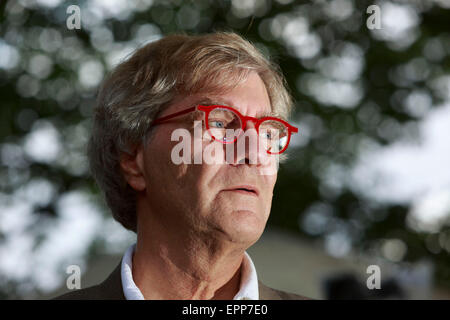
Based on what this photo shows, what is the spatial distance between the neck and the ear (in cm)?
21

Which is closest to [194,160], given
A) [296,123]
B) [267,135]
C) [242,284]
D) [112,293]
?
[267,135]

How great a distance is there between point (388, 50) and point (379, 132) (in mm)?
1196

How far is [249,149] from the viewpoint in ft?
7.31

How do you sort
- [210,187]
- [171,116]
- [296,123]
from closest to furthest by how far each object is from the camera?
1. [210,187]
2. [171,116]
3. [296,123]

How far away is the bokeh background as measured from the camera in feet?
23.4

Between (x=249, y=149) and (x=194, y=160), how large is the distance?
0.24 meters

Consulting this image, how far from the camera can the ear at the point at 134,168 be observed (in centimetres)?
247

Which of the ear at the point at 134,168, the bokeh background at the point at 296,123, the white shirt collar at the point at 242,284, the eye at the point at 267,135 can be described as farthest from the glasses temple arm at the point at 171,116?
the bokeh background at the point at 296,123

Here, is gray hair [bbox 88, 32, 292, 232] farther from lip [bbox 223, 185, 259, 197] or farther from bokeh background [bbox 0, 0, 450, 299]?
bokeh background [bbox 0, 0, 450, 299]

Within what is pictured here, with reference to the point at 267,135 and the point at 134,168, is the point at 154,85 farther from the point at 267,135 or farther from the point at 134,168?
the point at 267,135

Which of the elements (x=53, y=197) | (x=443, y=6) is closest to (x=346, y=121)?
(x=443, y=6)

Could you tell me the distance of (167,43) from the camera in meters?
2.57

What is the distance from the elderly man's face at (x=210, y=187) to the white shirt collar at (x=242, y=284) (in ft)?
0.87

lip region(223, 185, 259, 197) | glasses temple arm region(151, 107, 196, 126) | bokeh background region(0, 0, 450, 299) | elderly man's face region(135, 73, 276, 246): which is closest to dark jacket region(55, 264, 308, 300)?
elderly man's face region(135, 73, 276, 246)
